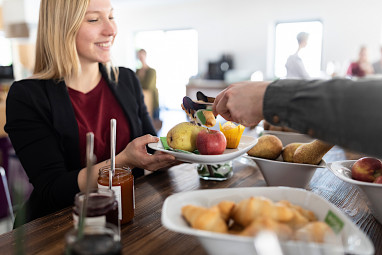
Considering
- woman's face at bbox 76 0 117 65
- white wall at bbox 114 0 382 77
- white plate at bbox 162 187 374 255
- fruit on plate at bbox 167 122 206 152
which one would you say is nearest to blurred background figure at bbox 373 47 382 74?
white wall at bbox 114 0 382 77

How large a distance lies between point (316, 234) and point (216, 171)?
62 cm

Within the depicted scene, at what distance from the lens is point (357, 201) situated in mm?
918

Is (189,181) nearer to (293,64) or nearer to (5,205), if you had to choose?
(5,205)

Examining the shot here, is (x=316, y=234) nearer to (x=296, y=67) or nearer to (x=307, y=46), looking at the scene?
(x=296, y=67)

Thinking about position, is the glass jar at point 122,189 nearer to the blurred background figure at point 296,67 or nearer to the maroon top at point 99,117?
the maroon top at point 99,117

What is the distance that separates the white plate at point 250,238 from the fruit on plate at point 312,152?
1.01ft

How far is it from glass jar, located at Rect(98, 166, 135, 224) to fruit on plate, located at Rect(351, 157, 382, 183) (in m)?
0.54

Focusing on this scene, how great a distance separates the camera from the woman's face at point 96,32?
1279mm

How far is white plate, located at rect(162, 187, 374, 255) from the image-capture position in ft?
1.49

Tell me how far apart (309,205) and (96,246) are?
39cm

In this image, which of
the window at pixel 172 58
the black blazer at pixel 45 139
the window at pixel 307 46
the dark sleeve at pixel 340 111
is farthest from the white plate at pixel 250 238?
the window at pixel 172 58

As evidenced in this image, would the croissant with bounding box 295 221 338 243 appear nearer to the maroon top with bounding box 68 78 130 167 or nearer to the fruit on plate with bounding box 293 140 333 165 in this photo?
the fruit on plate with bounding box 293 140 333 165

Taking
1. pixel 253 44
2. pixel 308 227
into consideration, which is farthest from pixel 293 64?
pixel 308 227

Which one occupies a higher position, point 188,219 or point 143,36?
point 143,36
